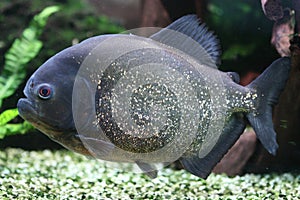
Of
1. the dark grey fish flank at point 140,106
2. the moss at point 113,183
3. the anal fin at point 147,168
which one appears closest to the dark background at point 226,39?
the moss at point 113,183

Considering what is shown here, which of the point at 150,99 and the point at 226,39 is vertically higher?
the point at 150,99

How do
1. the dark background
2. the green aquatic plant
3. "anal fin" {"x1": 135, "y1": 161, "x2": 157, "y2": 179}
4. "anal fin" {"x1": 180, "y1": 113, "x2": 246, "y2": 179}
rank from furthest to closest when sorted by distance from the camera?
the green aquatic plant < the dark background < "anal fin" {"x1": 180, "y1": 113, "x2": 246, "y2": 179} < "anal fin" {"x1": 135, "y1": 161, "x2": 157, "y2": 179}

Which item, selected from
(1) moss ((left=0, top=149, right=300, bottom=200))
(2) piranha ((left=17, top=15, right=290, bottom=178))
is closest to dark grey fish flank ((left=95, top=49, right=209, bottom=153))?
(2) piranha ((left=17, top=15, right=290, bottom=178))

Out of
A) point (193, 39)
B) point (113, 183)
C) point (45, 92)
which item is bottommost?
point (113, 183)

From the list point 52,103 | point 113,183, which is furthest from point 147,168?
point 113,183

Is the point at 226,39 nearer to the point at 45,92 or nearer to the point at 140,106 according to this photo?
the point at 140,106

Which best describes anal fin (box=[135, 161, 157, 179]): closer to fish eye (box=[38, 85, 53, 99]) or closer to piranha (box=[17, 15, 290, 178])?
piranha (box=[17, 15, 290, 178])
